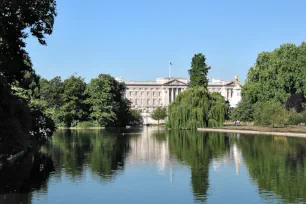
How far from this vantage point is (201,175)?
65.5 feet

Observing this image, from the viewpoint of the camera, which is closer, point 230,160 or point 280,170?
point 280,170

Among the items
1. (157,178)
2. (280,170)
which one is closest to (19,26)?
(157,178)

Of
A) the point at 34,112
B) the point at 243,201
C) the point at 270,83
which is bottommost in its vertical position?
the point at 243,201

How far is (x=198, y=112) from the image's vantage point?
203ft

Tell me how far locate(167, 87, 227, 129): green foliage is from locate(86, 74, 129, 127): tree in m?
17.4

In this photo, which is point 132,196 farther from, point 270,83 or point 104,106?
point 104,106

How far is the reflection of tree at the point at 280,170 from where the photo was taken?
16.2 m

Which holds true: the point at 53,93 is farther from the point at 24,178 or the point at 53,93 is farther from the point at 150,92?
the point at 150,92

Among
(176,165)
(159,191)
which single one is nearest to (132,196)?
(159,191)

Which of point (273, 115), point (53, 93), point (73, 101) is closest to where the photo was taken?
point (273, 115)

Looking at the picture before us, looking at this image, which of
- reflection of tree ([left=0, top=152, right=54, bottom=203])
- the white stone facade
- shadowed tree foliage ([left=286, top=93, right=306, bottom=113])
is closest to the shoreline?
shadowed tree foliage ([left=286, top=93, right=306, bottom=113])

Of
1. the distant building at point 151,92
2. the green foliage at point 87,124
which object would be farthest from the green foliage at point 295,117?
the distant building at point 151,92

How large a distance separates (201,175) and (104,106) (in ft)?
195

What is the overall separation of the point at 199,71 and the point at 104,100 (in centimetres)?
1563
